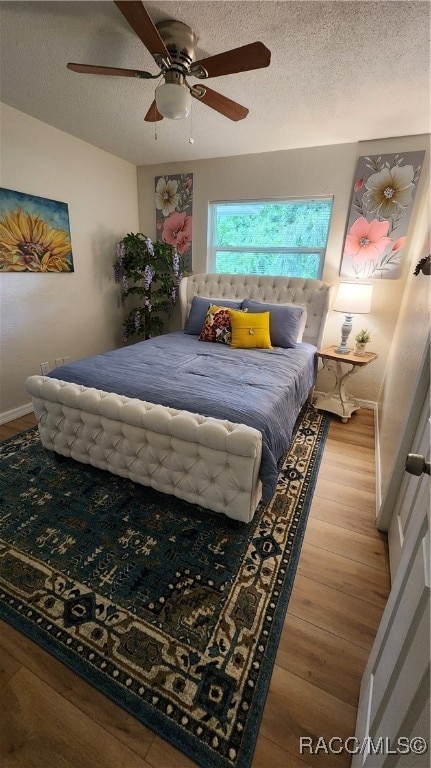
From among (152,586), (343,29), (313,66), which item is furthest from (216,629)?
(313,66)

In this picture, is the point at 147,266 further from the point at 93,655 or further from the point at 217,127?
the point at 93,655

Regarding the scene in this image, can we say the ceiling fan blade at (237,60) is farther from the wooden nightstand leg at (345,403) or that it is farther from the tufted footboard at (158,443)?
the wooden nightstand leg at (345,403)

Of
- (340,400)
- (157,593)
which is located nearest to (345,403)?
(340,400)

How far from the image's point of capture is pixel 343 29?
4.86ft

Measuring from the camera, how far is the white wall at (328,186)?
2797 mm

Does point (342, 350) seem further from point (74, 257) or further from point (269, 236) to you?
point (74, 257)

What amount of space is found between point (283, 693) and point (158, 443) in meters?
1.07

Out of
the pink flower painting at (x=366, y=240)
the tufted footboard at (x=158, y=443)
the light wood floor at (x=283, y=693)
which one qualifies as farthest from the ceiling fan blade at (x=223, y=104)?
the light wood floor at (x=283, y=693)

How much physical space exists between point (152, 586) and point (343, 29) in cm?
275

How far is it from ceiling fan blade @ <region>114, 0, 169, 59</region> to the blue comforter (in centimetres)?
156

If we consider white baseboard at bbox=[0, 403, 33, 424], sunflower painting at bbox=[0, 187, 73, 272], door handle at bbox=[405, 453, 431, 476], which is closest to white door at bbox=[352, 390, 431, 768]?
door handle at bbox=[405, 453, 431, 476]

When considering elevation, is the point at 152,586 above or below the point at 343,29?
below

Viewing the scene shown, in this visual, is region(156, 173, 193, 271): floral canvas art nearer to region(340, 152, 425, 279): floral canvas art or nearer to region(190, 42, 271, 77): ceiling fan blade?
region(340, 152, 425, 279): floral canvas art

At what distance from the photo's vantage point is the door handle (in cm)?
68
